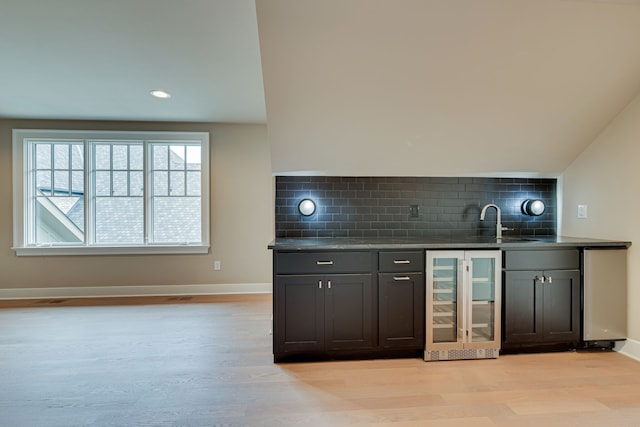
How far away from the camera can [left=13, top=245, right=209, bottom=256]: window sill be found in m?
3.95

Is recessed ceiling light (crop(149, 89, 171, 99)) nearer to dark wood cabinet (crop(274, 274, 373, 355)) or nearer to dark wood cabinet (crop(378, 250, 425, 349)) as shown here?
dark wood cabinet (crop(274, 274, 373, 355))

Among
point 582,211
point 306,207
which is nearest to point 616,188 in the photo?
point 582,211

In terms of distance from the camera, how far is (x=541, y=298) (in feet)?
7.86

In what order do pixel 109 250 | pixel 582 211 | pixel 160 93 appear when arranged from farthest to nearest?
pixel 109 250 < pixel 160 93 < pixel 582 211

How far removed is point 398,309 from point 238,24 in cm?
229

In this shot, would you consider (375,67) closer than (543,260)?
Yes

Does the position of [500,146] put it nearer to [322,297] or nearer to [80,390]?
[322,297]

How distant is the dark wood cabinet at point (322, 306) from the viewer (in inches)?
89.5

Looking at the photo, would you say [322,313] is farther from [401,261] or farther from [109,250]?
[109,250]

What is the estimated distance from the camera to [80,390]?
6.36 ft

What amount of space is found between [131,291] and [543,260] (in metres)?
4.60

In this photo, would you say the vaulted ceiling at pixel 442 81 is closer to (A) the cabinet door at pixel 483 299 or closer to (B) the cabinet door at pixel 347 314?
(A) the cabinet door at pixel 483 299

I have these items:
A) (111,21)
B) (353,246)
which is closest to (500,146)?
(353,246)

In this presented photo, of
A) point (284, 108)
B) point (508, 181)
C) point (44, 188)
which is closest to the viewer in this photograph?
point (284, 108)
